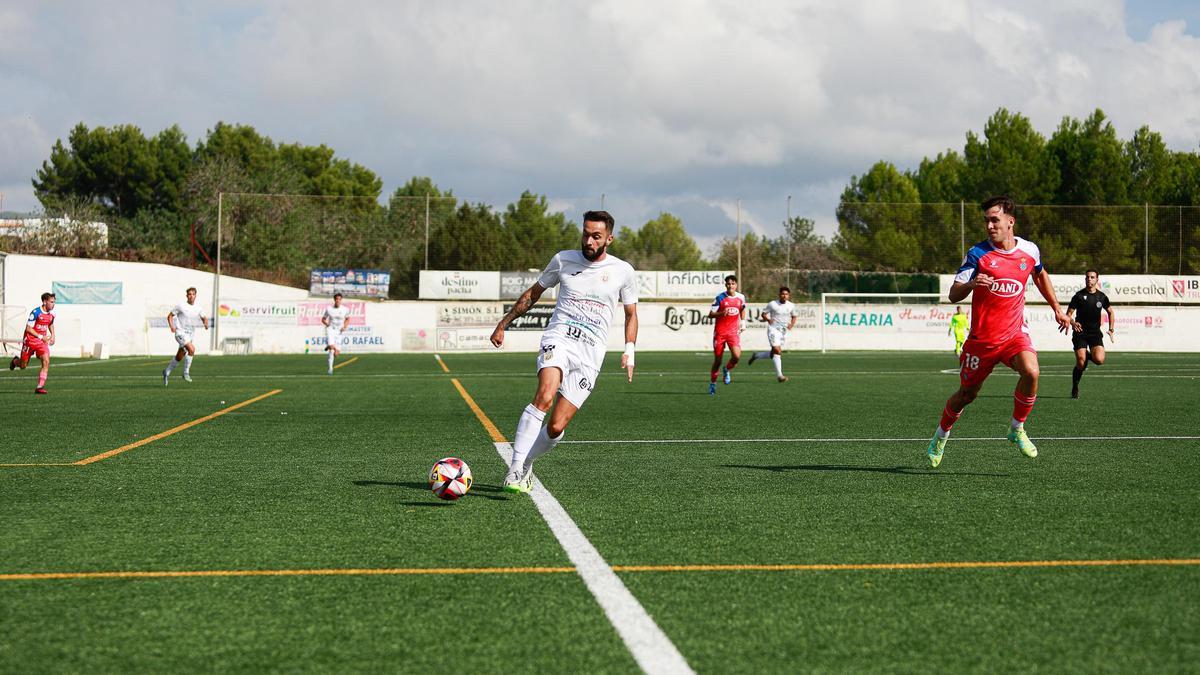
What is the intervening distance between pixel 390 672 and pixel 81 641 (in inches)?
45.2

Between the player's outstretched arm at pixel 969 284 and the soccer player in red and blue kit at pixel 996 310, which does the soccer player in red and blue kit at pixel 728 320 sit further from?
the player's outstretched arm at pixel 969 284

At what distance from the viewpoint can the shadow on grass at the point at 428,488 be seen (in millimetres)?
7199

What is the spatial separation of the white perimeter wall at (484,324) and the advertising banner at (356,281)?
992 mm

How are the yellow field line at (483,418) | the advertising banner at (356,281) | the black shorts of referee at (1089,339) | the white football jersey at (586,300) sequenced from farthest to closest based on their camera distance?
the advertising banner at (356,281) < the black shorts of referee at (1089,339) < the yellow field line at (483,418) < the white football jersey at (586,300)

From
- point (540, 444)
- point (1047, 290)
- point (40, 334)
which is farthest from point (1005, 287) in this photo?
point (40, 334)

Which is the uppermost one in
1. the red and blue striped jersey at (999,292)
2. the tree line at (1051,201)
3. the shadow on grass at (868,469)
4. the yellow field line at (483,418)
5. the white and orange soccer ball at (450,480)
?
the tree line at (1051,201)

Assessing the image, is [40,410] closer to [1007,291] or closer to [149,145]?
[1007,291]

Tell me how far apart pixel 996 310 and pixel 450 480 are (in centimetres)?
452

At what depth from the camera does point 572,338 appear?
7480 millimetres

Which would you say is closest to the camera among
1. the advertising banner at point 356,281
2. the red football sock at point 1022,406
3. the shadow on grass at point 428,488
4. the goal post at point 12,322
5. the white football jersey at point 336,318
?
the shadow on grass at point 428,488

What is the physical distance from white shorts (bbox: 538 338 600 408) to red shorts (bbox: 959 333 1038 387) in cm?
319

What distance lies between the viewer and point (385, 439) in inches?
448

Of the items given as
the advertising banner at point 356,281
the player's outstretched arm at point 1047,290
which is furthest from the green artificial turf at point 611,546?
the advertising banner at point 356,281

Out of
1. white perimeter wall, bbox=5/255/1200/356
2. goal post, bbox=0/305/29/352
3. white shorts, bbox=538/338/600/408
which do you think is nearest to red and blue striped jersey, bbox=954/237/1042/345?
white shorts, bbox=538/338/600/408
